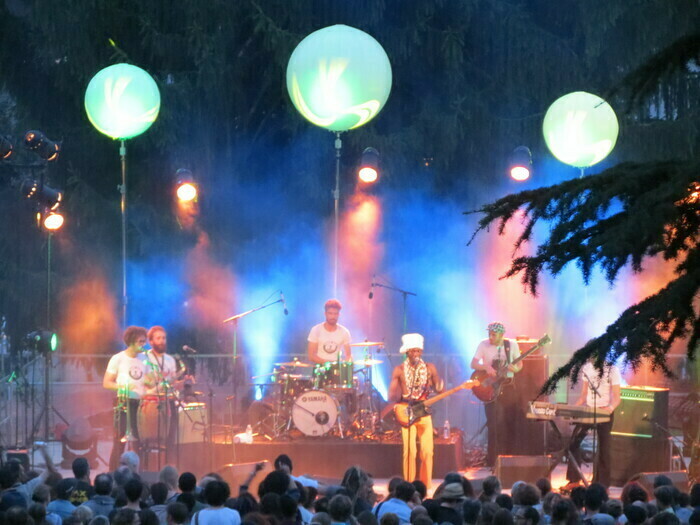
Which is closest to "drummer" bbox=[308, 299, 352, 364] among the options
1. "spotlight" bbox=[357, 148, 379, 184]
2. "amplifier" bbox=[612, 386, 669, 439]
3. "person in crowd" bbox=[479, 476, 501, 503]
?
"spotlight" bbox=[357, 148, 379, 184]

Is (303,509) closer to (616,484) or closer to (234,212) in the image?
(616,484)

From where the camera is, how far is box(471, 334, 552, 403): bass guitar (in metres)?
14.9

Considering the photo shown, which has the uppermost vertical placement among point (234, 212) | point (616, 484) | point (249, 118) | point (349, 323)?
point (249, 118)

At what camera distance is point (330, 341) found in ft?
51.7

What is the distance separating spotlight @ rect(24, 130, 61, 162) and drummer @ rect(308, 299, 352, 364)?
4.13 meters

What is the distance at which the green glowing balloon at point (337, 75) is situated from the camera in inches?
488

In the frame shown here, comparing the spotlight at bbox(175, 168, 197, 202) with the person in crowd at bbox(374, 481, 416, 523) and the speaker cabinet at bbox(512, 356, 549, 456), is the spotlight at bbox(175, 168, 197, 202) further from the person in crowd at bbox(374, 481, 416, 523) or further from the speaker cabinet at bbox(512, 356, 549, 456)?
the person in crowd at bbox(374, 481, 416, 523)

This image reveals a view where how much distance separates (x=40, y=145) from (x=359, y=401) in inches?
213

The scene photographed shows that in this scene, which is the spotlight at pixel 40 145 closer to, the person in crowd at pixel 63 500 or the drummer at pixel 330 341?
the drummer at pixel 330 341

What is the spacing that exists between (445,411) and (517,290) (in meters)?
2.56

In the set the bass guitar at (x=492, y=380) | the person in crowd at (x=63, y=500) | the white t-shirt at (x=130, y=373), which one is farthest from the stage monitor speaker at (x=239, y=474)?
the bass guitar at (x=492, y=380)

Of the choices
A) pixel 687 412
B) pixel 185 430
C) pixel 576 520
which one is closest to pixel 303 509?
pixel 576 520

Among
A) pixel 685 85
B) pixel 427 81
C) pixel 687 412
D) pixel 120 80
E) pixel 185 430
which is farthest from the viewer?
pixel 427 81

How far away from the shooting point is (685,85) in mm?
17656
